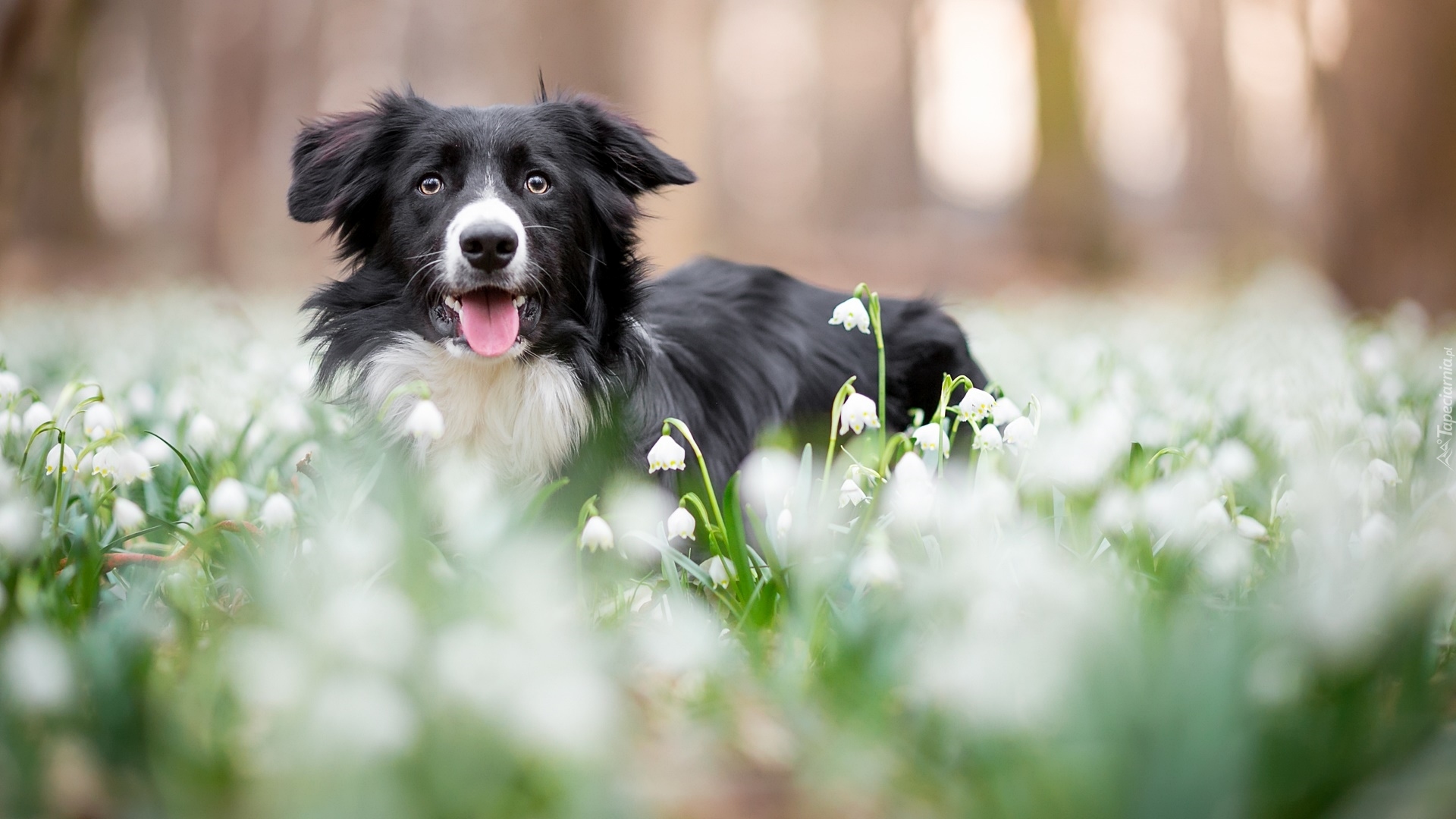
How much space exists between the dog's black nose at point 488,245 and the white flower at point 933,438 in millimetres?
1344

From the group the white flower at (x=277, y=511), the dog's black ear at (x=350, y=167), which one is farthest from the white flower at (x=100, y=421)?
the dog's black ear at (x=350, y=167)

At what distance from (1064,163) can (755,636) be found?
40.3ft

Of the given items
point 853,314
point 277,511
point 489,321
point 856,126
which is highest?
point 856,126

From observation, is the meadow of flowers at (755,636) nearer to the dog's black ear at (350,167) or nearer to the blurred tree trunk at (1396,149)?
the dog's black ear at (350,167)

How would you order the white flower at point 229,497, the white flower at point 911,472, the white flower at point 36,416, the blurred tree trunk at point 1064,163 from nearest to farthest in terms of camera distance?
the white flower at point 229,497 < the white flower at point 911,472 < the white flower at point 36,416 < the blurred tree trunk at point 1064,163

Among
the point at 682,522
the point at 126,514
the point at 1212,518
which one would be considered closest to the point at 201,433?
the point at 126,514

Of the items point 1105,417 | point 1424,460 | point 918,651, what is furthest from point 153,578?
point 1424,460

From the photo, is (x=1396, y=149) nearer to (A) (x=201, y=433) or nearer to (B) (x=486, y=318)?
(B) (x=486, y=318)

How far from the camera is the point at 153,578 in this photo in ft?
8.41

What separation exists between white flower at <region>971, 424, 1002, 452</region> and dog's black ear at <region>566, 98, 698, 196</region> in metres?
1.50

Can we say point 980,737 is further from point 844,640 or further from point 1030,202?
point 1030,202

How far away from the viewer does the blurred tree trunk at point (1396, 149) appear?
24.8ft

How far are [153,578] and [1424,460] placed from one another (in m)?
3.63

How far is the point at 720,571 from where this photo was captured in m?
2.71
